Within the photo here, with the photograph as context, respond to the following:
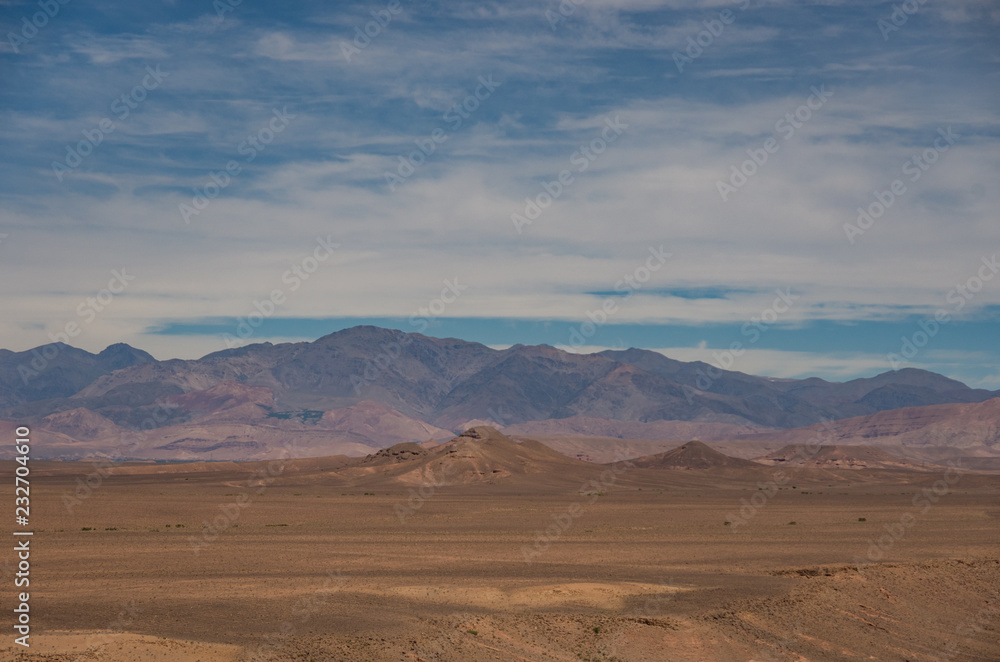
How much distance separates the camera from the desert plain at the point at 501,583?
23.7 meters

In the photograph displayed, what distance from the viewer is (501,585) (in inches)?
1235

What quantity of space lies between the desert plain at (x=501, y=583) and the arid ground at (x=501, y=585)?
0.38ft

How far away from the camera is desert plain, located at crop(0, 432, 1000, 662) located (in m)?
23.7

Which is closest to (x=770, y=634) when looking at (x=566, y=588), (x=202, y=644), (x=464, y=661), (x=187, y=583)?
(x=566, y=588)

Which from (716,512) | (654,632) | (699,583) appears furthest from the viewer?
(716,512)

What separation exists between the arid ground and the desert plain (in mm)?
114

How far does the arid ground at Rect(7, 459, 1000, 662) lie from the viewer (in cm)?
2358

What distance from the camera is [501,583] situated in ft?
105

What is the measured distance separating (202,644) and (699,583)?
20.4m

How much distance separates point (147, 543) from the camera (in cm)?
4419

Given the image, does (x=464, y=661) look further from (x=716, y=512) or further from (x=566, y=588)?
(x=716, y=512)

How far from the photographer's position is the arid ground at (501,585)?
928 inches

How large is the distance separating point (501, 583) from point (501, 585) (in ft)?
2.13

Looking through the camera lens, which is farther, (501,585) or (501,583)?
(501,583)
